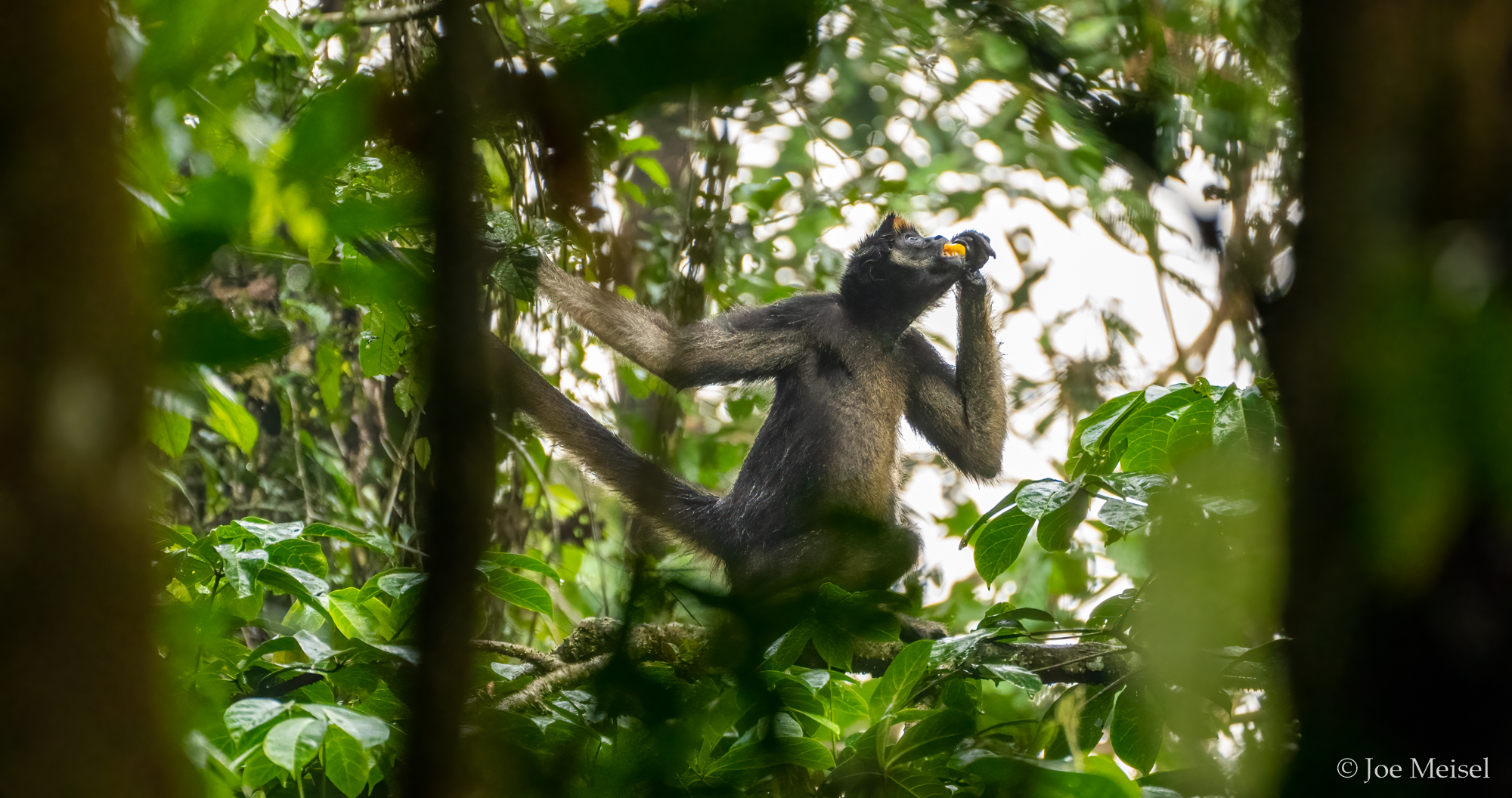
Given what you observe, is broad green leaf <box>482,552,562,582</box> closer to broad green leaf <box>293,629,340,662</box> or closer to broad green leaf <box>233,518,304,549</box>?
broad green leaf <box>293,629,340,662</box>

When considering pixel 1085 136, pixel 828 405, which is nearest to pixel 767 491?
pixel 828 405

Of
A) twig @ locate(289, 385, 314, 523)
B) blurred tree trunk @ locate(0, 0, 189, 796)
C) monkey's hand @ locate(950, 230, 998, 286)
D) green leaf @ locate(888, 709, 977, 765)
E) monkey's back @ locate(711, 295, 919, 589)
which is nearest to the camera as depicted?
blurred tree trunk @ locate(0, 0, 189, 796)

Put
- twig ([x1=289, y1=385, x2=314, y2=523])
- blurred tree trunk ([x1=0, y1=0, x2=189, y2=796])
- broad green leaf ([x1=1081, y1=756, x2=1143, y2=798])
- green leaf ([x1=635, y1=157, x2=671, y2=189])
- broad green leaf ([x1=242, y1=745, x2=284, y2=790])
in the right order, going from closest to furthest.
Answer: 1. blurred tree trunk ([x1=0, y1=0, x2=189, y2=796])
2. broad green leaf ([x1=1081, y1=756, x2=1143, y2=798])
3. broad green leaf ([x1=242, y1=745, x2=284, y2=790])
4. green leaf ([x1=635, y1=157, x2=671, y2=189])
5. twig ([x1=289, y1=385, x2=314, y2=523])

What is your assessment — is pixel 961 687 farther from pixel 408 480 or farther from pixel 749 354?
pixel 749 354

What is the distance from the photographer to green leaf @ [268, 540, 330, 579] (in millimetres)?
2004

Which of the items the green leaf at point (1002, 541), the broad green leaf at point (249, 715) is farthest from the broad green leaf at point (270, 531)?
the green leaf at point (1002, 541)

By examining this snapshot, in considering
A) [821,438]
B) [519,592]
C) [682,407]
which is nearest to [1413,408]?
[682,407]

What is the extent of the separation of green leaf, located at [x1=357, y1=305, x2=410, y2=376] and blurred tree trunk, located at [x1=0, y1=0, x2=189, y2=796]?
195cm

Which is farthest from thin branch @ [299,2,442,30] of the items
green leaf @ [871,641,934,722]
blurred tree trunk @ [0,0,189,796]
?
green leaf @ [871,641,934,722]

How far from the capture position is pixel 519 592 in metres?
1.93

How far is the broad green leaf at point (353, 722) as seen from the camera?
1247 mm

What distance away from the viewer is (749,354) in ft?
13.4

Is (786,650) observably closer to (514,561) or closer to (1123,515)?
(514,561)

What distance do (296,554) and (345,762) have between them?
28.6 inches
